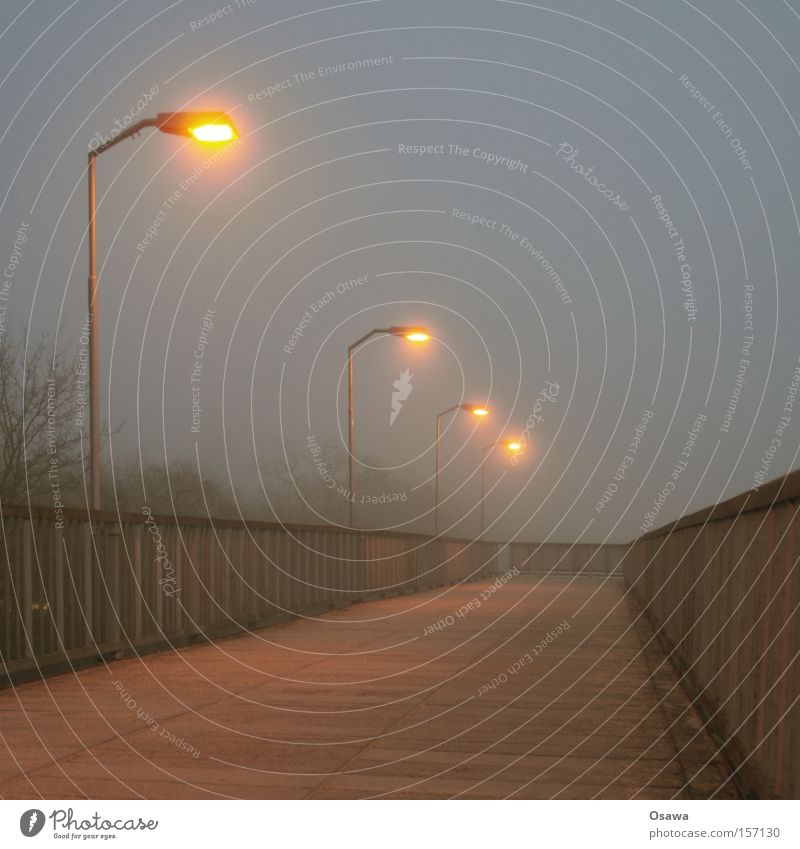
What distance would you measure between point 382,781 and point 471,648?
28.1 feet

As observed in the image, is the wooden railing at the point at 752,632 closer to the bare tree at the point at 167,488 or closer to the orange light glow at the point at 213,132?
the orange light glow at the point at 213,132

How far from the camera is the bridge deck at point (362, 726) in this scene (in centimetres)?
638

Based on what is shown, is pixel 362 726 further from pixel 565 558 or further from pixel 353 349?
pixel 565 558

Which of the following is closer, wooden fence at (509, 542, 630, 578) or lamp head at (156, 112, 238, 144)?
lamp head at (156, 112, 238, 144)

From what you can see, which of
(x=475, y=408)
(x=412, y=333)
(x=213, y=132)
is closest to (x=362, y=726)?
(x=213, y=132)

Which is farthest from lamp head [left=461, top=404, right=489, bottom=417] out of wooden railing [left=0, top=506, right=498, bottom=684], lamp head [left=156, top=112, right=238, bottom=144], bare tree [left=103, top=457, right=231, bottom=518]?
lamp head [left=156, top=112, right=238, bottom=144]

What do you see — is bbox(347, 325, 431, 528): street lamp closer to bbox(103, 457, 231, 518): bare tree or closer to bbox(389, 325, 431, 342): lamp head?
bbox(389, 325, 431, 342): lamp head

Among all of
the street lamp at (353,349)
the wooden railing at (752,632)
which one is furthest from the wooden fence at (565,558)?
the wooden railing at (752,632)

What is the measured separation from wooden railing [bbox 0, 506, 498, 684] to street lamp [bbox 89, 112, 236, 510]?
2.43ft

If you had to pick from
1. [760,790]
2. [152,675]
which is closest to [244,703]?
[152,675]

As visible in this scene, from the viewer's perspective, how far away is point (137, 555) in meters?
13.4

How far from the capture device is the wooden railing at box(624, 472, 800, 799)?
5223mm

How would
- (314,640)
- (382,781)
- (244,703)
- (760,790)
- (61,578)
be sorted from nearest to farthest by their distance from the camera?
(760,790) < (382,781) < (244,703) < (61,578) < (314,640)
